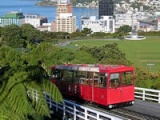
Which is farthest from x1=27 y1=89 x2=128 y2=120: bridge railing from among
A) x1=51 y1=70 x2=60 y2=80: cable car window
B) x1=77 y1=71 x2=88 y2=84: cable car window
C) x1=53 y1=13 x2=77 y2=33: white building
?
x1=53 y1=13 x2=77 y2=33: white building

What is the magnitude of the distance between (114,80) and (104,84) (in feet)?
0.93

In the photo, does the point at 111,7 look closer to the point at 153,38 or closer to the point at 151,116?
the point at 153,38

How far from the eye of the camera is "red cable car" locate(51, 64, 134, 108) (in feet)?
34.6

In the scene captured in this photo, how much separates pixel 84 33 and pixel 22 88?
101 meters

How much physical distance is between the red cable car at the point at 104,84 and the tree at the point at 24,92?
6.23 meters

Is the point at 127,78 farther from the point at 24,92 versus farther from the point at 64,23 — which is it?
the point at 64,23

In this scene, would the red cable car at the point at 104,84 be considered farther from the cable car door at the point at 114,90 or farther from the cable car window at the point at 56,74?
the cable car window at the point at 56,74

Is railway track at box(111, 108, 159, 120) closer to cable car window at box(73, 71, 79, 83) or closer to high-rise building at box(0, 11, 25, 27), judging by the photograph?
cable car window at box(73, 71, 79, 83)

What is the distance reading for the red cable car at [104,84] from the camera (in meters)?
10.5

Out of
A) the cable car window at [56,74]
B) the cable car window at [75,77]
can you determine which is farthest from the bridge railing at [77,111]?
the cable car window at [56,74]

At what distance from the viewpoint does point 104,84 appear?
10570mm

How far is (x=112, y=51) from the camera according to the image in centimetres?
4269

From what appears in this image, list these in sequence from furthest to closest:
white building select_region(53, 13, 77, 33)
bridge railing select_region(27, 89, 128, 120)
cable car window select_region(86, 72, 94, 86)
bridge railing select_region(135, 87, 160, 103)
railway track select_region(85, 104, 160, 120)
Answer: white building select_region(53, 13, 77, 33) < bridge railing select_region(135, 87, 160, 103) < cable car window select_region(86, 72, 94, 86) < railway track select_region(85, 104, 160, 120) < bridge railing select_region(27, 89, 128, 120)

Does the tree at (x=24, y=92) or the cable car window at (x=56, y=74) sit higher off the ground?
the tree at (x=24, y=92)
